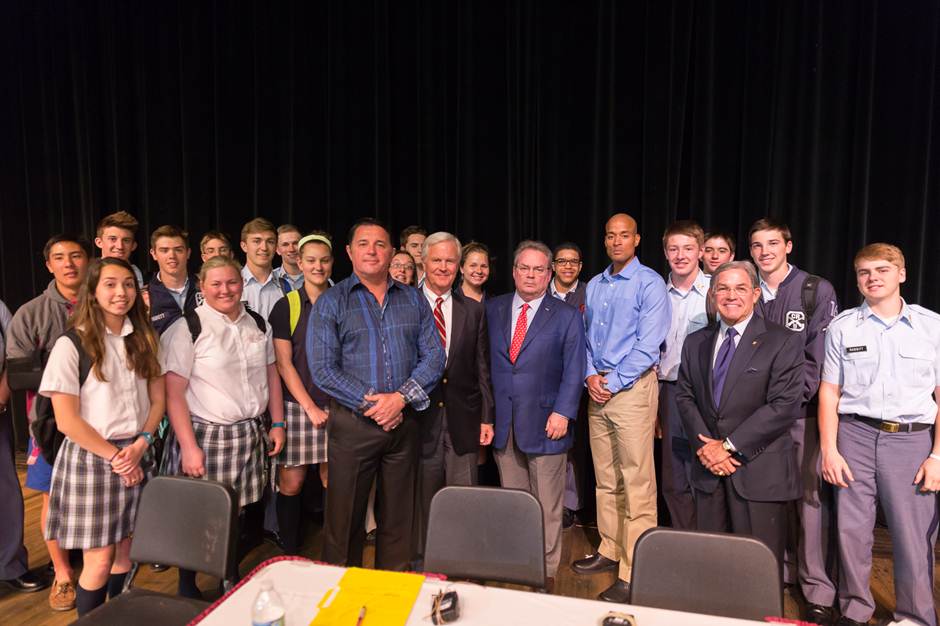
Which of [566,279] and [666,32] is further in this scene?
[666,32]

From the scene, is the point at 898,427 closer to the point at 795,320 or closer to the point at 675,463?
the point at 795,320

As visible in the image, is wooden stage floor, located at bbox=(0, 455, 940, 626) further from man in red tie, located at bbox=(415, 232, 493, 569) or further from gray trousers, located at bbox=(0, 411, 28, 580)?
man in red tie, located at bbox=(415, 232, 493, 569)

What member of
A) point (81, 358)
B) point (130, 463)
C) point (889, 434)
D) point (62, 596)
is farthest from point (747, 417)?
point (62, 596)

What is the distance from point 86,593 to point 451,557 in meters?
1.57

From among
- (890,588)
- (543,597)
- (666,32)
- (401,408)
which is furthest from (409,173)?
(890,588)

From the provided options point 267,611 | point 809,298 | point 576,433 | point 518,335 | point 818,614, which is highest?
point 809,298

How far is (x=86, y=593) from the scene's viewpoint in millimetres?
2234

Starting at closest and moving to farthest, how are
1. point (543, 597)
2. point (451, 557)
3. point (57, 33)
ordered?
1. point (543, 597)
2. point (451, 557)
3. point (57, 33)

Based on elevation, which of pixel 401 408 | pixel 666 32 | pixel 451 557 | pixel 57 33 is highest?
pixel 57 33

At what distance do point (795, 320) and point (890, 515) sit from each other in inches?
37.0

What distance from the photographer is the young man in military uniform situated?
2684 mm

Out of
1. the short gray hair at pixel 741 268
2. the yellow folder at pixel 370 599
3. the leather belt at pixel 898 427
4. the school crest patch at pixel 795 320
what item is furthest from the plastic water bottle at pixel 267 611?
the school crest patch at pixel 795 320

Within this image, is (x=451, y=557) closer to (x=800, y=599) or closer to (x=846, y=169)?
(x=800, y=599)

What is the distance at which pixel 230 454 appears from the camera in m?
2.53
